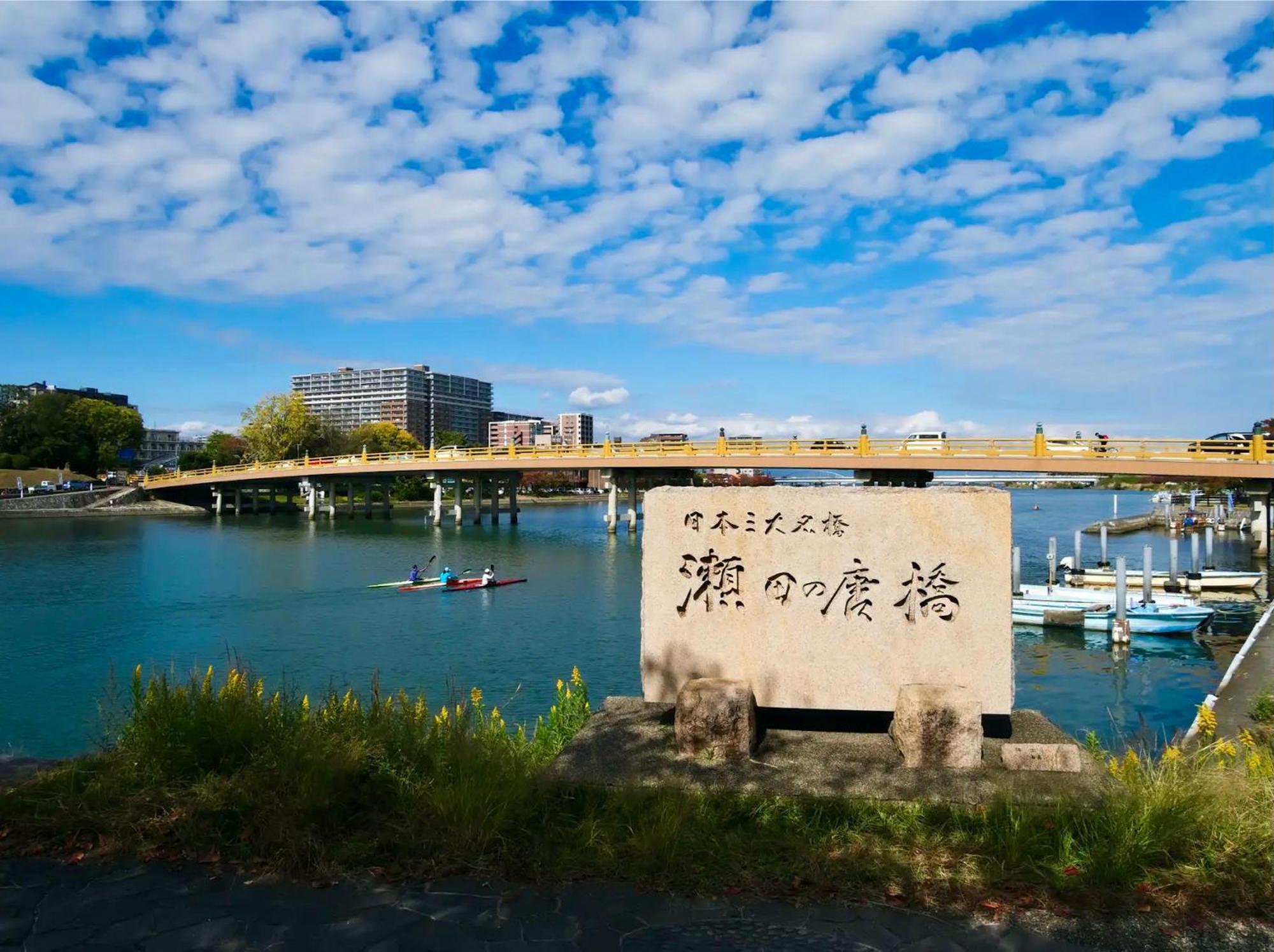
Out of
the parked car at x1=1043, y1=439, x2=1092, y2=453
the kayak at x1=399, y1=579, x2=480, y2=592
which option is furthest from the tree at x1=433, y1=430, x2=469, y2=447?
the parked car at x1=1043, y1=439, x2=1092, y2=453

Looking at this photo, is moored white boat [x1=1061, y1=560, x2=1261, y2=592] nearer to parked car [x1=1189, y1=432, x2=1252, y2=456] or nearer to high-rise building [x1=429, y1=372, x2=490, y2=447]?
parked car [x1=1189, y1=432, x2=1252, y2=456]

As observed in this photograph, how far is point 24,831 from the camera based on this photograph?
4.52 meters

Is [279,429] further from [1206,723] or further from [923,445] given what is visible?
[1206,723]

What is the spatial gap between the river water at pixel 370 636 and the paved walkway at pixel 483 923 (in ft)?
8.42

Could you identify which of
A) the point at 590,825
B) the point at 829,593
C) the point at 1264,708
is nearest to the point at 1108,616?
the point at 1264,708

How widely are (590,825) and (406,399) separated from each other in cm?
16203

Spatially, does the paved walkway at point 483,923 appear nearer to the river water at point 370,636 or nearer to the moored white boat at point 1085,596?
the river water at point 370,636

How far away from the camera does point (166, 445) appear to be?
148250 millimetres

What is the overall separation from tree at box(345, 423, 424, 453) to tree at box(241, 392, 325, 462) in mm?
9000

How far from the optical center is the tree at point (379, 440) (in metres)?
90.2

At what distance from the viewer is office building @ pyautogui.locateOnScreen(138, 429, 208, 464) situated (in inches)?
5487

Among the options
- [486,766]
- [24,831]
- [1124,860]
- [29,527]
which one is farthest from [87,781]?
[29,527]

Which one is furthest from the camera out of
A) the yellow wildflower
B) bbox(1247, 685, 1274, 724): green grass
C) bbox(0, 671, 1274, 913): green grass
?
bbox(1247, 685, 1274, 724): green grass

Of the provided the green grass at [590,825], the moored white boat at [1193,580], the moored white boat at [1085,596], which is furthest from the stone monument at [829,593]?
the moored white boat at [1193,580]
